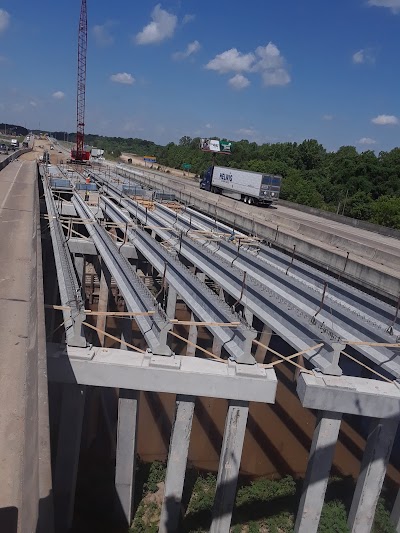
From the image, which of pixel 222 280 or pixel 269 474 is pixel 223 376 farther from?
pixel 269 474

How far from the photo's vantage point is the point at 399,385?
7.80 m

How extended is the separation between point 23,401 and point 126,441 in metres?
3.31

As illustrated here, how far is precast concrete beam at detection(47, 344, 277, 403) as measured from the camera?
24.7 feet

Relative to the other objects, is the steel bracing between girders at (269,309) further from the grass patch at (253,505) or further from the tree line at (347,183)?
the tree line at (347,183)

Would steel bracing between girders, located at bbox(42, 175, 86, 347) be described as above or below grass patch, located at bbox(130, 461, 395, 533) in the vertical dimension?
above

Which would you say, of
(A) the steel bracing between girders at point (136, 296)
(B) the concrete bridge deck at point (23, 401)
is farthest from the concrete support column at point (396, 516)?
(B) the concrete bridge deck at point (23, 401)

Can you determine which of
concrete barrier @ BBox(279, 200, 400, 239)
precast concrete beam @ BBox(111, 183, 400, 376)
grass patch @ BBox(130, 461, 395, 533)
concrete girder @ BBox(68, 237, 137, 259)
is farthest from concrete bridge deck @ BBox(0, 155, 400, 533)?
concrete barrier @ BBox(279, 200, 400, 239)

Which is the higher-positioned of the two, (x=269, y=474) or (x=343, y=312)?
(x=343, y=312)

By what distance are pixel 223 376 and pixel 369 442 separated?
314 cm

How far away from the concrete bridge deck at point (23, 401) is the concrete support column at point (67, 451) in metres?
1.57

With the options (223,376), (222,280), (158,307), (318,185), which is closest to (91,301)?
(222,280)

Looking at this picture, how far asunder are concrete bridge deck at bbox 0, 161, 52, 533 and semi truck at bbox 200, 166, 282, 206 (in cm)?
3020

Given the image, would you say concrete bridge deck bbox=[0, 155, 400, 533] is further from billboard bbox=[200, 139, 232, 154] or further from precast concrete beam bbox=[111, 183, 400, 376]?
billboard bbox=[200, 139, 232, 154]

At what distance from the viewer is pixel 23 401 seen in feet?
19.2
